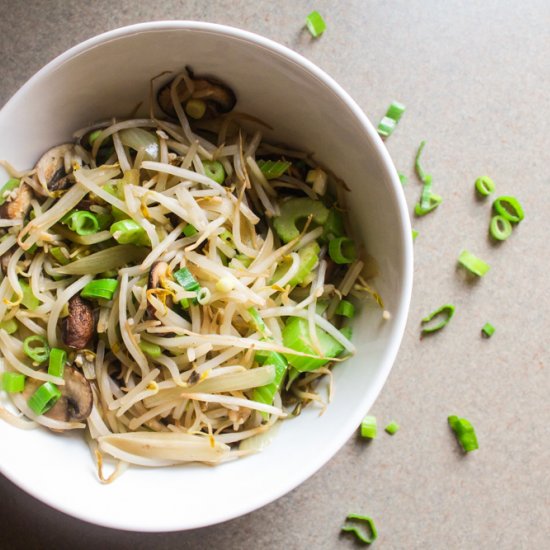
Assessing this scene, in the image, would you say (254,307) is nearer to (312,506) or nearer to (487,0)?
(312,506)

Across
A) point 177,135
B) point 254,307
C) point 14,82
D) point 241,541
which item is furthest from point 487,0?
point 241,541

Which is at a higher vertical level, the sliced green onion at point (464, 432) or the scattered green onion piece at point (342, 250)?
the scattered green onion piece at point (342, 250)

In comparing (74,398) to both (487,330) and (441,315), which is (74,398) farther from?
(487,330)

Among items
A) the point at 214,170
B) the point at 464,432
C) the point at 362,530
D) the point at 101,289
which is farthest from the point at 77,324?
the point at 464,432

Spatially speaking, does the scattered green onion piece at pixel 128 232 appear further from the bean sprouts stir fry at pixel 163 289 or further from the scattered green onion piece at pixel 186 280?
the scattered green onion piece at pixel 186 280

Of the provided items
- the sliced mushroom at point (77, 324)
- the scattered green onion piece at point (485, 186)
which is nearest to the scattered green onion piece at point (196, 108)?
the sliced mushroom at point (77, 324)
